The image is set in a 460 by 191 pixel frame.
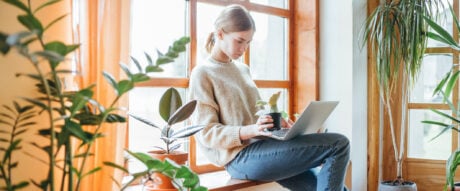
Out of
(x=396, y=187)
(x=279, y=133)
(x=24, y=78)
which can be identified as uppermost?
(x=24, y=78)

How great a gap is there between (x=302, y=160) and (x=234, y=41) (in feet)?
1.94

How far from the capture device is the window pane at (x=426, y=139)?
9.80 feet

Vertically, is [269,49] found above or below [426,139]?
above

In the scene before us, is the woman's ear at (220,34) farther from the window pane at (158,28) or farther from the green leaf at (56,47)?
the green leaf at (56,47)

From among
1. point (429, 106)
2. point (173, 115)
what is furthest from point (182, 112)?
point (429, 106)

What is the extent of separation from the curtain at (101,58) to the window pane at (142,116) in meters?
0.55

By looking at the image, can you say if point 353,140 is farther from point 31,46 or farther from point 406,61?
point 31,46

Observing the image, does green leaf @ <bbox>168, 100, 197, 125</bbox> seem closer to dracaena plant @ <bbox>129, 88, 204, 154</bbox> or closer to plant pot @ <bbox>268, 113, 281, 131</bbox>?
dracaena plant @ <bbox>129, 88, 204, 154</bbox>

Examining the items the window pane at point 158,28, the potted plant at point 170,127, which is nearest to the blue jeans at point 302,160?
the potted plant at point 170,127

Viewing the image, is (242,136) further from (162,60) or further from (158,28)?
(162,60)

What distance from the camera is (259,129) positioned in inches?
75.7

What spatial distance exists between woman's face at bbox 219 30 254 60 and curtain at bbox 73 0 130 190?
0.59m

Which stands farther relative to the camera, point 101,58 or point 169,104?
point 169,104

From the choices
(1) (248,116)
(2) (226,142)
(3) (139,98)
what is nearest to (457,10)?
(1) (248,116)
